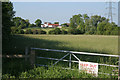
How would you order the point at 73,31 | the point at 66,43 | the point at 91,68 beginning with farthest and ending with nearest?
1. the point at 73,31
2. the point at 66,43
3. the point at 91,68

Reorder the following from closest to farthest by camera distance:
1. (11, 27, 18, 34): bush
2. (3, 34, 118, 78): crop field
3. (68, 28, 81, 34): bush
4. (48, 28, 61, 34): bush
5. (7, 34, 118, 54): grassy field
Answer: (3, 34, 118, 78): crop field, (7, 34, 118, 54): grassy field, (11, 27, 18, 34): bush, (48, 28, 61, 34): bush, (68, 28, 81, 34): bush

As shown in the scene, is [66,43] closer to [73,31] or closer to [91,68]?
[73,31]

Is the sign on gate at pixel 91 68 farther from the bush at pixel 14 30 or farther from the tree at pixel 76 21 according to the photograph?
the bush at pixel 14 30

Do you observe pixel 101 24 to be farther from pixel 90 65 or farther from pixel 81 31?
pixel 90 65

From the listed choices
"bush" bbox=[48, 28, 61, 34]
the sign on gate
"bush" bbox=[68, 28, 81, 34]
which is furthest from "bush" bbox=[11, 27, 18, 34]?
the sign on gate

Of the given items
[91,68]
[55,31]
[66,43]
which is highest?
[55,31]

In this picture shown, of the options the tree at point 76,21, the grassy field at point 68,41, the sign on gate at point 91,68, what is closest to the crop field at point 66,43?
the grassy field at point 68,41

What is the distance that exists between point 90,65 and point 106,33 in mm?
8902

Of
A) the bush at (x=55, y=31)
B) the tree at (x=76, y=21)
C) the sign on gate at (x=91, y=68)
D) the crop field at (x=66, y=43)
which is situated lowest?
the sign on gate at (x=91, y=68)

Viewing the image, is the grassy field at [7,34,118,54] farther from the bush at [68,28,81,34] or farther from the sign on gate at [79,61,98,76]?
the sign on gate at [79,61,98,76]

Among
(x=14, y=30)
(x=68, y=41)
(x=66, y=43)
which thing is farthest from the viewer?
(x=68, y=41)

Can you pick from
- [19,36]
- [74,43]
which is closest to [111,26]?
[74,43]

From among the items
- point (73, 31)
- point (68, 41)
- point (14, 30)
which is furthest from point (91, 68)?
point (14, 30)

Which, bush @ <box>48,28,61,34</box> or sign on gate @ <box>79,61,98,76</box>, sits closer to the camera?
sign on gate @ <box>79,61,98,76</box>
